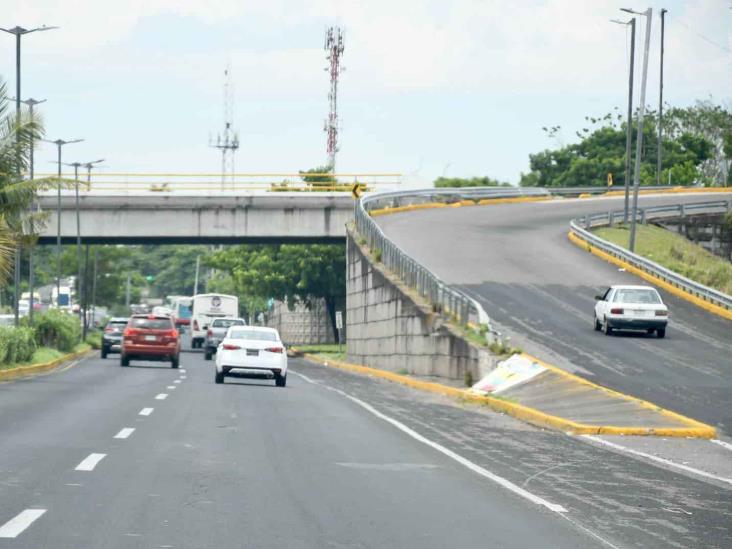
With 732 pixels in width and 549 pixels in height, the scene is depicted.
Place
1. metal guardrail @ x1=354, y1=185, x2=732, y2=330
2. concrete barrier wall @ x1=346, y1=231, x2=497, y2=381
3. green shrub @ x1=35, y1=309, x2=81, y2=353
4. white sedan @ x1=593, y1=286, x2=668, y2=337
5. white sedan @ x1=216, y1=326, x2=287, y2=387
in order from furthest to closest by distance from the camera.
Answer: green shrub @ x1=35, y1=309, x2=81, y2=353, metal guardrail @ x1=354, y1=185, x2=732, y2=330, white sedan @ x1=593, y1=286, x2=668, y2=337, concrete barrier wall @ x1=346, y1=231, x2=497, y2=381, white sedan @ x1=216, y1=326, x2=287, y2=387

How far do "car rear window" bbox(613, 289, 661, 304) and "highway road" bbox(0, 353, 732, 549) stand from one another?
15.0 m

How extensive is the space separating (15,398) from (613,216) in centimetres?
4411

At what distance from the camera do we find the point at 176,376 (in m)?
38.5

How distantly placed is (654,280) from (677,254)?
9749mm

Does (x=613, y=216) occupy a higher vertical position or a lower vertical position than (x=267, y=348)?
higher

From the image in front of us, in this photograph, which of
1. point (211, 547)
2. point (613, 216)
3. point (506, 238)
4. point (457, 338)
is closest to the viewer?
point (211, 547)

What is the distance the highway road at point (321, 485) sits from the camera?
32.1ft

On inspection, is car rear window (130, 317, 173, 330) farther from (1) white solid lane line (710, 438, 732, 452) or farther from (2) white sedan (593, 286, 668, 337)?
(1) white solid lane line (710, 438, 732, 452)

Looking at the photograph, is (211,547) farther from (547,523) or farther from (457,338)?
(457,338)

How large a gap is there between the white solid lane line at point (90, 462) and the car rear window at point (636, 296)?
80.5 feet

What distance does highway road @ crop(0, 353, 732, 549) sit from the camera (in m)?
9.78

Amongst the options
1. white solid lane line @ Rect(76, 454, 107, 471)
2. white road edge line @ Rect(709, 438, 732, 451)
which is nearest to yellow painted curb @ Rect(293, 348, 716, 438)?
white road edge line @ Rect(709, 438, 732, 451)

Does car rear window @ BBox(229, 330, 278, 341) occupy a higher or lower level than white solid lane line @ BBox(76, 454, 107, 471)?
higher

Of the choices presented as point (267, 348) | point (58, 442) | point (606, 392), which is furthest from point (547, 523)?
point (267, 348)
